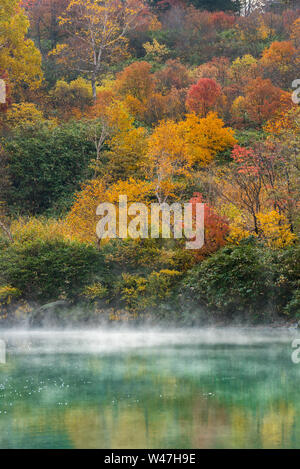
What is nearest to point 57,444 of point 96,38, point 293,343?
point 293,343

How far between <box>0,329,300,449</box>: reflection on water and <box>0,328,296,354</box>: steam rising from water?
30mm

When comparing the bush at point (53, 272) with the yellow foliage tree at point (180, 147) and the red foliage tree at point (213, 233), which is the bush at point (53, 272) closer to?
the red foliage tree at point (213, 233)

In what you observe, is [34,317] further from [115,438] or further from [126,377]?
[115,438]

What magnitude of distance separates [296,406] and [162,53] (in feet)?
121

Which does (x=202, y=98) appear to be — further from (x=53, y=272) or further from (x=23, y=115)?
(x=53, y=272)

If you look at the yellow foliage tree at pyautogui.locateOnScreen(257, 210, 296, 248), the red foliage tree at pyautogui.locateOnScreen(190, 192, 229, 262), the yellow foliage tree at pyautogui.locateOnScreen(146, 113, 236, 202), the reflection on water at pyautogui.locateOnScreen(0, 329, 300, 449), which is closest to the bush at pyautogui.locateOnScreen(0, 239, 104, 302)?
the reflection on water at pyautogui.locateOnScreen(0, 329, 300, 449)

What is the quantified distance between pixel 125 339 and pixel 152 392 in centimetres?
596

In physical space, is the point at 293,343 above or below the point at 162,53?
below

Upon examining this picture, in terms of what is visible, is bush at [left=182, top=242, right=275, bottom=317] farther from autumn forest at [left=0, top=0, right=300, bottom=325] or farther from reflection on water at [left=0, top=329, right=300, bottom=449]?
reflection on water at [left=0, top=329, right=300, bottom=449]

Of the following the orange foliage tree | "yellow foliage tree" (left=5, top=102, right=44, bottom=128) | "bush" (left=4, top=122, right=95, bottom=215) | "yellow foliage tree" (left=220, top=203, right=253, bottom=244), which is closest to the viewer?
"yellow foliage tree" (left=220, top=203, right=253, bottom=244)

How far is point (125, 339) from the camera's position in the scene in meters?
15.4

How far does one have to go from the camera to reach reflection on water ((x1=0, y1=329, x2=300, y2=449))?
7.07 metres

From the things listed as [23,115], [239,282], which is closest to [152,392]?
[239,282]

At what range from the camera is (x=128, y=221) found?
18.2 m
